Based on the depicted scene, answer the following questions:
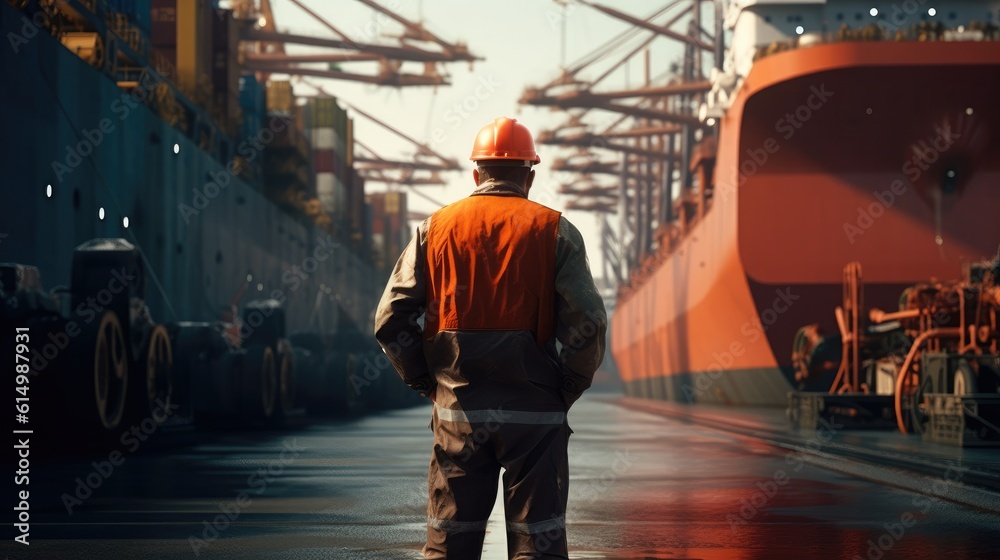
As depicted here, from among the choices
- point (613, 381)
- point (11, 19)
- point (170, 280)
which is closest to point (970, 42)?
point (170, 280)

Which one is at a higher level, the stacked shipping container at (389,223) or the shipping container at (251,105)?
the shipping container at (251,105)

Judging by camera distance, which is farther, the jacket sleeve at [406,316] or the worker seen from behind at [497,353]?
the jacket sleeve at [406,316]

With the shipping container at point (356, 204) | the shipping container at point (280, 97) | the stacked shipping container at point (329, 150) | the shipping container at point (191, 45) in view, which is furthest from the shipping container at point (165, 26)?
the shipping container at point (356, 204)

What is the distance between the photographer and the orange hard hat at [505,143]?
5199mm

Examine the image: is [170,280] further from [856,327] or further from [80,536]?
[80,536]

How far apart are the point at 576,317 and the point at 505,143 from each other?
790 millimetres

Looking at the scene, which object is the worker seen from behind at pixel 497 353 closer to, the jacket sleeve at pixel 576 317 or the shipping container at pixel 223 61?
the jacket sleeve at pixel 576 317

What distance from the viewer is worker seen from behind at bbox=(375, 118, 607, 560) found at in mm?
4785

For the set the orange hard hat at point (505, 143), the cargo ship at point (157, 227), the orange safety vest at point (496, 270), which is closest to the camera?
the orange safety vest at point (496, 270)

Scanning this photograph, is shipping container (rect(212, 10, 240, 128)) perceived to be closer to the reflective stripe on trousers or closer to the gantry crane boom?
the gantry crane boom

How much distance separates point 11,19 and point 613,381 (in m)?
143

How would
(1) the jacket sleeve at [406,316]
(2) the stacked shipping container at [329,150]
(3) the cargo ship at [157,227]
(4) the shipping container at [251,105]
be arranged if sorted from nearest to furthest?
1. (1) the jacket sleeve at [406,316]
2. (3) the cargo ship at [157,227]
3. (4) the shipping container at [251,105]
4. (2) the stacked shipping container at [329,150]

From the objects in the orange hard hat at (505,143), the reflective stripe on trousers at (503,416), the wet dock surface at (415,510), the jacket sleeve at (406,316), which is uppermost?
the orange hard hat at (505,143)

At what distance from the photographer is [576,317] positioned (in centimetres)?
482
